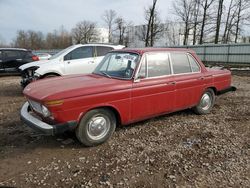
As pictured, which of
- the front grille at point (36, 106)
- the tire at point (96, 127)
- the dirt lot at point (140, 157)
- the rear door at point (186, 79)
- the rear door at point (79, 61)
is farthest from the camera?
the rear door at point (79, 61)

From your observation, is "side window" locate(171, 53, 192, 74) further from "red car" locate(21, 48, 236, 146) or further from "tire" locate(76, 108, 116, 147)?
"tire" locate(76, 108, 116, 147)

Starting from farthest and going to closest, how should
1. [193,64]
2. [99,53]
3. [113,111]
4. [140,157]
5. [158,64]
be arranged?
[99,53]
[193,64]
[158,64]
[113,111]
[140,157]

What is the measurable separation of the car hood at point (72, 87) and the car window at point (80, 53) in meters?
4.07

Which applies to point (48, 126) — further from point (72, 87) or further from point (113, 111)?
point (113, 111)

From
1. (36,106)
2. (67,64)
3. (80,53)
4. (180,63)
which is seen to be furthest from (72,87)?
(80,53)

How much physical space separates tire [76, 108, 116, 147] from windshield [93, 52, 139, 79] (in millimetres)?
836

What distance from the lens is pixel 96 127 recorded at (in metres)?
4.32

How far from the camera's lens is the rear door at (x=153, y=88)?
15.5 ft

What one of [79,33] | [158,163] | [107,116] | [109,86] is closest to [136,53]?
[109,86]

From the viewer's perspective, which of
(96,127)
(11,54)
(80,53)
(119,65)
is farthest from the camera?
(11,54)

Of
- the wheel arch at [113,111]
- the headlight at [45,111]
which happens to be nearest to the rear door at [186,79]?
the wheel arch at [113,111]

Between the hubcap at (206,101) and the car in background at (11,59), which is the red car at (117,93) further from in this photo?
the car in background at (11,59)

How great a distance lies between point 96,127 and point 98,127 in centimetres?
4

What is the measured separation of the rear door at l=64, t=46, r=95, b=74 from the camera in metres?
8.62
